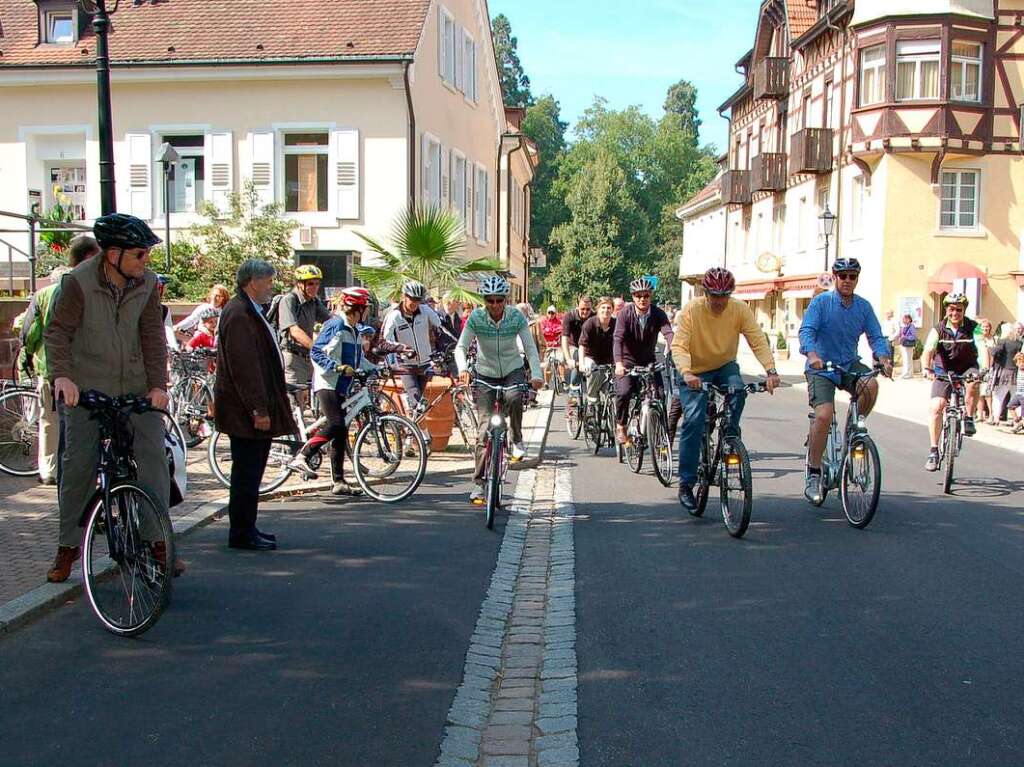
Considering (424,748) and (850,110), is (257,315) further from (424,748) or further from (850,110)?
(850,110)

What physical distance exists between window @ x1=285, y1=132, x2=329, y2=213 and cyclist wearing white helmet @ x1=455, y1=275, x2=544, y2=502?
16236 millimetres

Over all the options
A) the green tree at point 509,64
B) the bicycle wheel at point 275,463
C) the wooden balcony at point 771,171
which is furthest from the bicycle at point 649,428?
the green tree at point 509,64

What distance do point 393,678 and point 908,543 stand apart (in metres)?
4.39

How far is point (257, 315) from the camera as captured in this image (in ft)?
24.0

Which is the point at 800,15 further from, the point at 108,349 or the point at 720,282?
the point at 108,349

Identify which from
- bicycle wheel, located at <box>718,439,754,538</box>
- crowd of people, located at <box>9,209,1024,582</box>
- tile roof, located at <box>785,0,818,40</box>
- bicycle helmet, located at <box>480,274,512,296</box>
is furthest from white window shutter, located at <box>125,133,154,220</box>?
tile roof, located at <box>785,0,818,40</box>

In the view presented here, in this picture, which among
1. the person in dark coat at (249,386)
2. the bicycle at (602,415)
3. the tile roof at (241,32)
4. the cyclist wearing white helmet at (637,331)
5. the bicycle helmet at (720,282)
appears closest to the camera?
the person in dark coat at (249,386)

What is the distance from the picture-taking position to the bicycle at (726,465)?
7.91 metres

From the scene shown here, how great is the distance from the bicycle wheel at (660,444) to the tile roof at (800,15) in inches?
1361

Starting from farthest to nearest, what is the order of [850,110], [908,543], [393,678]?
[850,110] < [908,543] < [393,678]

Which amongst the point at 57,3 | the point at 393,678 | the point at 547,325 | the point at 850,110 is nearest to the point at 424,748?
the point at 393,678

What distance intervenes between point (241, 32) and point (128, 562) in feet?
71.0

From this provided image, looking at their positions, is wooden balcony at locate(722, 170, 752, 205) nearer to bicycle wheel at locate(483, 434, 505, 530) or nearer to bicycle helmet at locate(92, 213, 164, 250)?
bicycle wheel at locate(483, 434, 505, 530)

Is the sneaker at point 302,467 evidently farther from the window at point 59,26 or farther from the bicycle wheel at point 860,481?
the window at point 59,26
